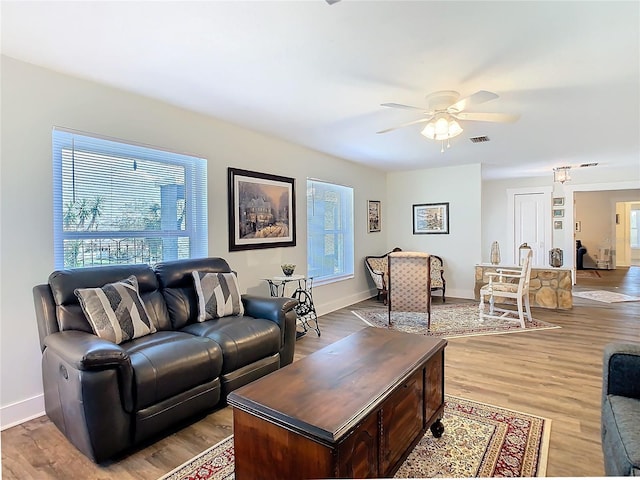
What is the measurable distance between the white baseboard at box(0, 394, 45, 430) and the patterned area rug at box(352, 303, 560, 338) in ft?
11.4

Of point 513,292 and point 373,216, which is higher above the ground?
point 373,216

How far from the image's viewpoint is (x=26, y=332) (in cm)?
248

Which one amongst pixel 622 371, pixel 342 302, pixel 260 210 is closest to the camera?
pixel 622 371

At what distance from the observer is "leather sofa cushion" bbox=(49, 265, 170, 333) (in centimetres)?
233

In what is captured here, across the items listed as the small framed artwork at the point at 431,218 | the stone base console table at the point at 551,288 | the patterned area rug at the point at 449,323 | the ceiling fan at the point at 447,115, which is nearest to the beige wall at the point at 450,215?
the small framed artwork at the point at 431,218

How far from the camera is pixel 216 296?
121 inches

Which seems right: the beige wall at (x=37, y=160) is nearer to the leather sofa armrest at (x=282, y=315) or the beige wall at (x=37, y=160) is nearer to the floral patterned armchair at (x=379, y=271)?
the leather sofa armrest at (x=282, y=315)

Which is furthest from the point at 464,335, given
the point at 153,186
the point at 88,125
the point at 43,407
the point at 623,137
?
the point at 88,125

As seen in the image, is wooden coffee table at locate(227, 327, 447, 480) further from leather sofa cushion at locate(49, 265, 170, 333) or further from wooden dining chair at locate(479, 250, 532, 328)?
wooden dining chair at locate(479, 250, 532, 328)

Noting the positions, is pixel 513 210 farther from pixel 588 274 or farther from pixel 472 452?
pixel 472 452

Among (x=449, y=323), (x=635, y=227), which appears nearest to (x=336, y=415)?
(x=449, y=323)

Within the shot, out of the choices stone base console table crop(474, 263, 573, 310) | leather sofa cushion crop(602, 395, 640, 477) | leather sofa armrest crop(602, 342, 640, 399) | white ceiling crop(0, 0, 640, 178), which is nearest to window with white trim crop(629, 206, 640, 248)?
stone base console table crop(474, 263, 573, 310)

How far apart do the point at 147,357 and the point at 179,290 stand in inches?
38.3

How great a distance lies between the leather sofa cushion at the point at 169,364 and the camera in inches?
79.9
